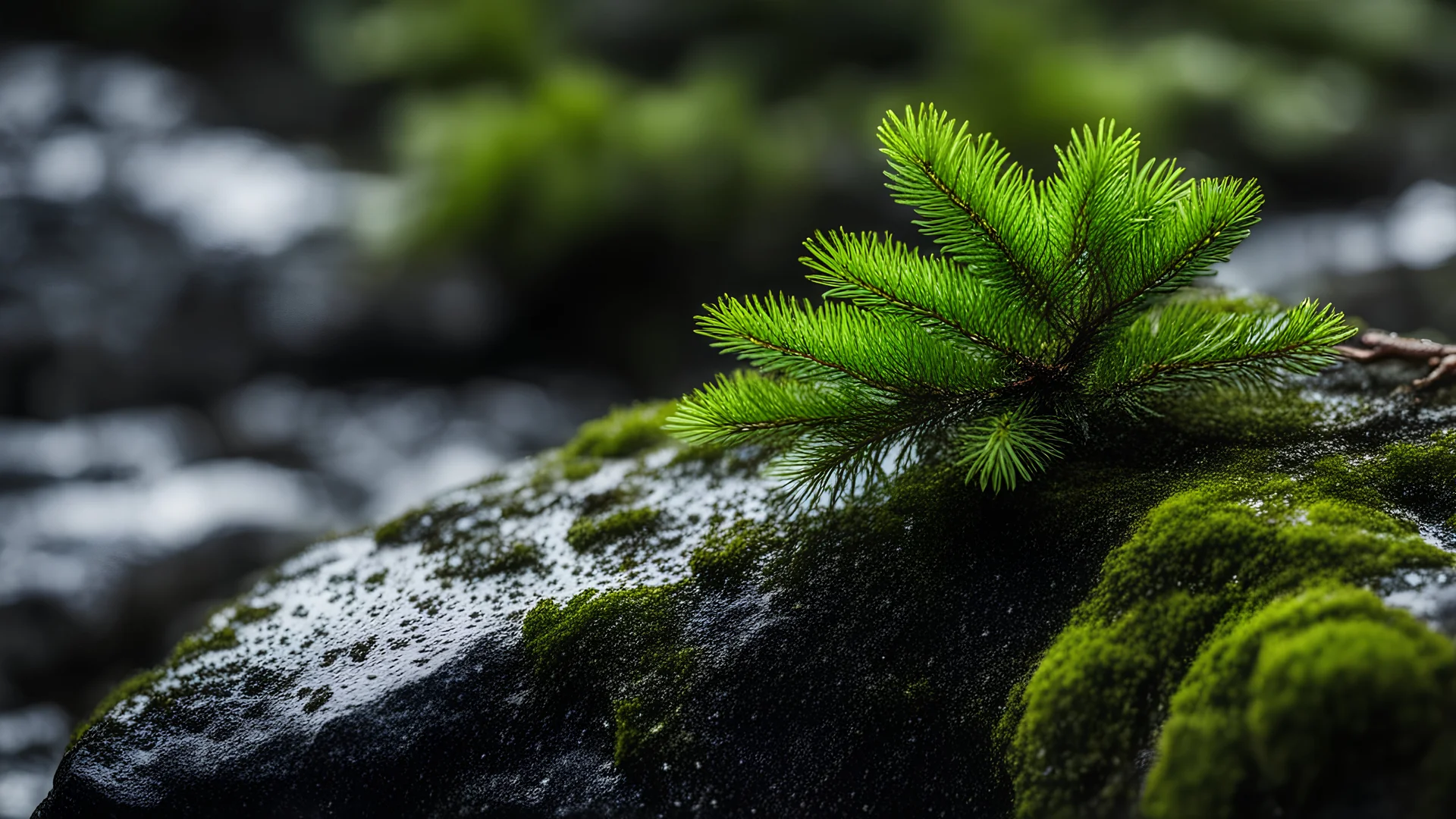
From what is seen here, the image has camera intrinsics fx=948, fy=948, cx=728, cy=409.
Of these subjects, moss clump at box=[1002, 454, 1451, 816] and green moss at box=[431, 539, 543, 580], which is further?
green moss at box=[431, 539, 543, 580]

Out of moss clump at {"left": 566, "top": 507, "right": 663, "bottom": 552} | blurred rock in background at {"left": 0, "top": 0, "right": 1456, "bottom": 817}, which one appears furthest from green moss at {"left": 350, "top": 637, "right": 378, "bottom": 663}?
blurred rock in background at {"left": 0, "top": 0, "right": 1456, "bottom": 817}

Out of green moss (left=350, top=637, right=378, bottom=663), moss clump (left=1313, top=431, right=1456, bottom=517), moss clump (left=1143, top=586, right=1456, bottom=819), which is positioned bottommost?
moss clump (left=1143, top=586, right=1456, bottom=819)

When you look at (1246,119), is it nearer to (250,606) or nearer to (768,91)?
(768,91)

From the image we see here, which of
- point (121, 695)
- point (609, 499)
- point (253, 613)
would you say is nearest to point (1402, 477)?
point (609, 499)

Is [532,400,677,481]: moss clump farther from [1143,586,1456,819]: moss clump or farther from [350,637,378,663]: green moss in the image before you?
[1143,586,1456,819]: moss clump

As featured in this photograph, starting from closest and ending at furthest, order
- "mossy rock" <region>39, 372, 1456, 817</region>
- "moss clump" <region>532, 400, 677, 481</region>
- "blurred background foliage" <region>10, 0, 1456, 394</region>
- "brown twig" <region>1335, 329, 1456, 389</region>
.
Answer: "mossy rock" <region>39, 372, 1456, 817</region> → "brown twig" <region>1335, 329, 1456, 389</region> → "moss clump" <region>532, 400, 677, 481</region> → "blurred background foliage" <region>10, 0, 1456, 394</region>

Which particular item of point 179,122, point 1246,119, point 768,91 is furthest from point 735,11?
point 179,122
